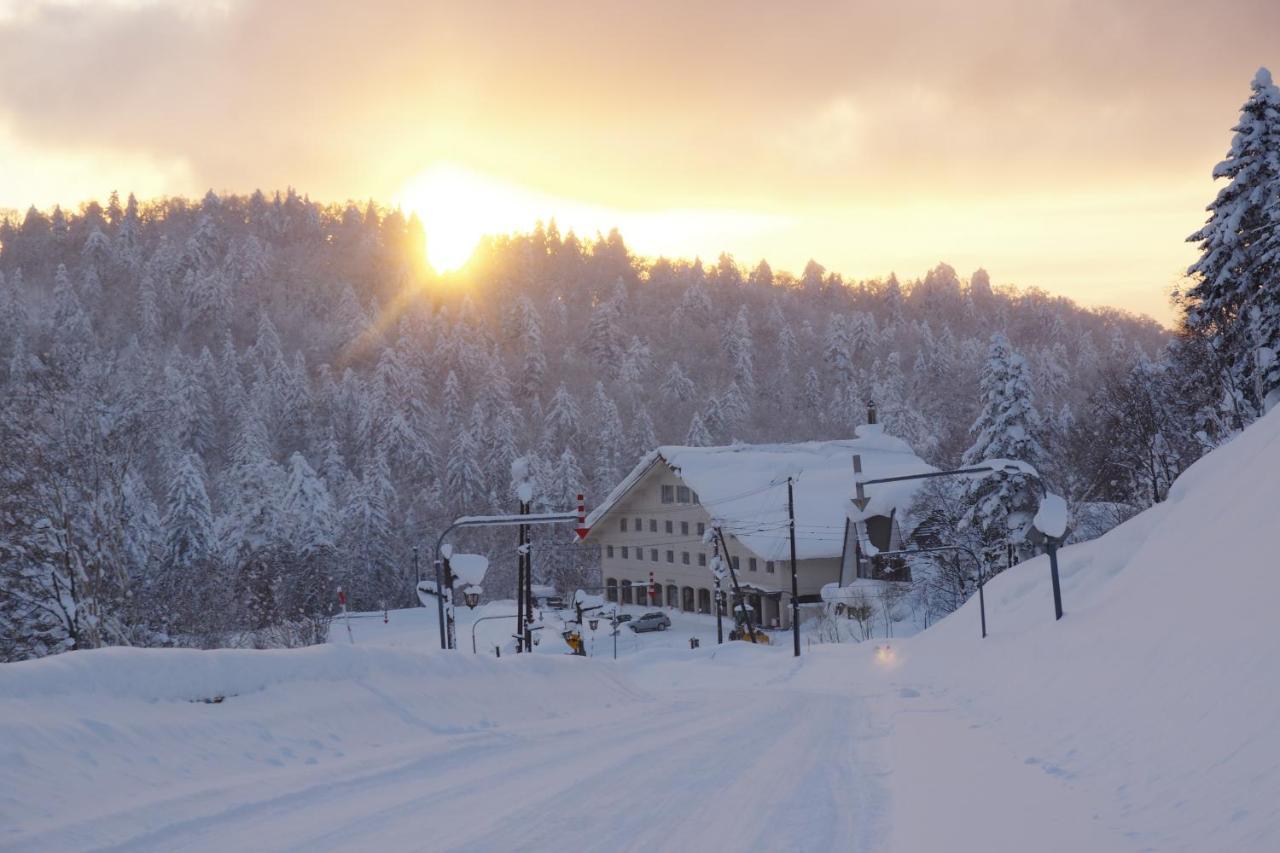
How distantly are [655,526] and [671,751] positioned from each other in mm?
60514

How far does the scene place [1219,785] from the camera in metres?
7.45

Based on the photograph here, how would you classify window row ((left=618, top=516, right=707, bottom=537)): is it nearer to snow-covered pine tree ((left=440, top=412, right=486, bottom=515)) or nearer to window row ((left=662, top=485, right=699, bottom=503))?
window row ((left=662, top=485, right=699, bottom=503))

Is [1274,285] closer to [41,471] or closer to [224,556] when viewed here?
[41,471]

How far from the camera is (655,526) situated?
7194 cm

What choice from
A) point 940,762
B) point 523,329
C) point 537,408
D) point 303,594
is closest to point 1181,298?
point 940,762

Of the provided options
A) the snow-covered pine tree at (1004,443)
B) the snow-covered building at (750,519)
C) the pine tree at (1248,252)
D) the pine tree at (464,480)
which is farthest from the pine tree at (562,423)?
the pine tree at (1248,252)

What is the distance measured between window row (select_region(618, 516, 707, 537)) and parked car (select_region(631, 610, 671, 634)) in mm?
7183

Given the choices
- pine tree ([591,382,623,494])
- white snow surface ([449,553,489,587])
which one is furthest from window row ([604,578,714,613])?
white snow surface ([449,553,489,587])

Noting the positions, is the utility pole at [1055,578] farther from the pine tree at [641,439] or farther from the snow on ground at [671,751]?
the pine tree at [641,439]

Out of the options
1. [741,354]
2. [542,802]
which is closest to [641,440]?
[741,354]

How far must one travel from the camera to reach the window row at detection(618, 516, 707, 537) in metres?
68.4

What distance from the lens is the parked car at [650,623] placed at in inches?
2468

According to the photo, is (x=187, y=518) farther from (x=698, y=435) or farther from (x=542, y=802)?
(x=698, y=435)

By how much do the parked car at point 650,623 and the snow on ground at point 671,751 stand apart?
46989 millimetres
